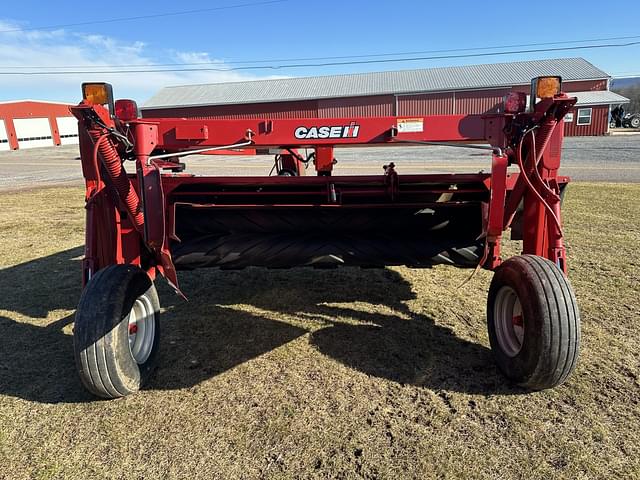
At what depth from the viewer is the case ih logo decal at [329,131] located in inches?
123

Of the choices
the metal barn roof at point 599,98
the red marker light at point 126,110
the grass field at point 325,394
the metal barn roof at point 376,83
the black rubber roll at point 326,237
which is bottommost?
the grass field at point 325,394

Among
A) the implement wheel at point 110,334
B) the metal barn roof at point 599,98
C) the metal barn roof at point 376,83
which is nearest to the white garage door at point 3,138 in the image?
the metal barn roof at point 376,83

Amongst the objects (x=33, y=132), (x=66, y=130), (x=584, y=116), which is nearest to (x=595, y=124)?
(x=584, y=116)

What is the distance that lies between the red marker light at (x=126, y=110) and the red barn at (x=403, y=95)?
104 ft

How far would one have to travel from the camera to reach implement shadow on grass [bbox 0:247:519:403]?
298 centimetres

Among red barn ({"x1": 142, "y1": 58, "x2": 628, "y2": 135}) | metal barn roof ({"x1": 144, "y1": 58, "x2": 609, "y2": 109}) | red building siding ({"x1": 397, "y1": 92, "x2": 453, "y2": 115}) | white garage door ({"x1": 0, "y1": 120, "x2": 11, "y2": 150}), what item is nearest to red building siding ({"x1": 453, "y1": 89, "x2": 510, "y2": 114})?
red barn ({"x1": 142, "y1": 58, "x2": 628, "y2": 135})

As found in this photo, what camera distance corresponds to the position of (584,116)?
104 feet

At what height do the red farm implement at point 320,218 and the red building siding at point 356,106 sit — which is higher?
the red building siding at point 356,106

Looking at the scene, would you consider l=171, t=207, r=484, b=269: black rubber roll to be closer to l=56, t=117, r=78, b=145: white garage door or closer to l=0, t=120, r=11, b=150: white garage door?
l=0, t=120, r=11, b=150: white garage door

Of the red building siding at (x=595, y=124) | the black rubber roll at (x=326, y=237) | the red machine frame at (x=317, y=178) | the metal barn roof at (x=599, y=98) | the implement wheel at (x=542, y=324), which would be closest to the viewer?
the implement wheel at (x=542, y=324)

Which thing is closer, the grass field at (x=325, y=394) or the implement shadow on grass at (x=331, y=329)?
the grass field at (x=325, y=394)

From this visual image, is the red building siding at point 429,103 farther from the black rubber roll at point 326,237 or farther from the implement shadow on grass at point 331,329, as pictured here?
the black rubber roll at point 326,237

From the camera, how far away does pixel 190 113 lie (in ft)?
121

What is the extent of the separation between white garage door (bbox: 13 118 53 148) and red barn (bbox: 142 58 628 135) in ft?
48.7
